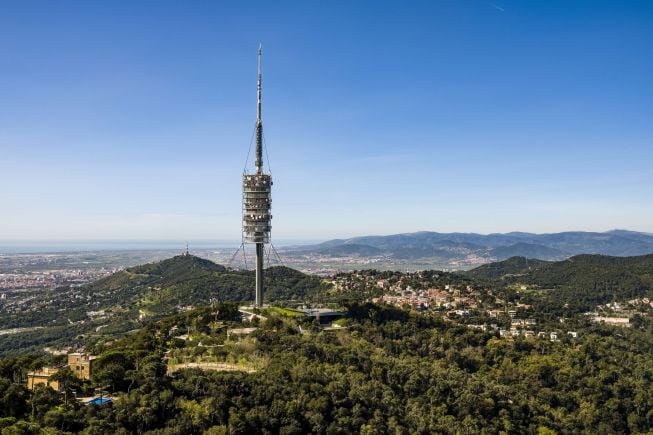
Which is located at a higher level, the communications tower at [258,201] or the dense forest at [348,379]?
the communications tower at [258,201]

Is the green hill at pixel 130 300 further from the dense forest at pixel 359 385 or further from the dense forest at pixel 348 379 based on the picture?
the dense forest at pixel 359 385

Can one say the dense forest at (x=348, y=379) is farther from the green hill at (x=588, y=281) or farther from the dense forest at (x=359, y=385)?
the green hill at (x=588, y=281)

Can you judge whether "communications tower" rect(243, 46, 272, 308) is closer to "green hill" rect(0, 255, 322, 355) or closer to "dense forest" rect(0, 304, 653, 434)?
"dense forest" rect(0, 304, 653, 434)

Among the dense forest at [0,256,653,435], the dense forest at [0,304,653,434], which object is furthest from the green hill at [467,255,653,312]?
the dense forest at [0,304,653,434]

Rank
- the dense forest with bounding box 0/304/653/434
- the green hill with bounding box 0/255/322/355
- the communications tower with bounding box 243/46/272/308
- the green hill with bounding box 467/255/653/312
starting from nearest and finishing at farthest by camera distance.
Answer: the dense forest with bounding box 0/304/653/434 → the communications tower with bounding box 243/46/272/308 → the green hill with bounding box 0/255/322/355 → the green hill with bounding box 467/255/653/312

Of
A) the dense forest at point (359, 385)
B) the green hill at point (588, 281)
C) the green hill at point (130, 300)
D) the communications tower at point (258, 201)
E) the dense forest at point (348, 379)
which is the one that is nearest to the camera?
the dense forest at point (359, 385)

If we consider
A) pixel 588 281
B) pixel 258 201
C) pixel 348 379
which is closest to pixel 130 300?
pixel 258 201

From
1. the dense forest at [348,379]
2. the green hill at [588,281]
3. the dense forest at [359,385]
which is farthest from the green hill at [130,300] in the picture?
the green hill at [588,281]

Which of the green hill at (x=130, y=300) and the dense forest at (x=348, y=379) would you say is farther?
the green hill at (x=130, y=300)

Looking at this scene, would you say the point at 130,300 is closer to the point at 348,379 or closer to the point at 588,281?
the point at 348,379

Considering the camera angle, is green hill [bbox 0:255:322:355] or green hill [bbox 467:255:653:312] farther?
green hill [bbox 467:255:653:312]

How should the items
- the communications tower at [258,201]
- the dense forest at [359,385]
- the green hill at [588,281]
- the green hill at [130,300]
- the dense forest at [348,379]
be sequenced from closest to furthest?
the dense forest at [359,385] → the dense forest at [348,379] → the communications tower at [258,201] → the green hill at [130,300] → the green hill at [588,281]
